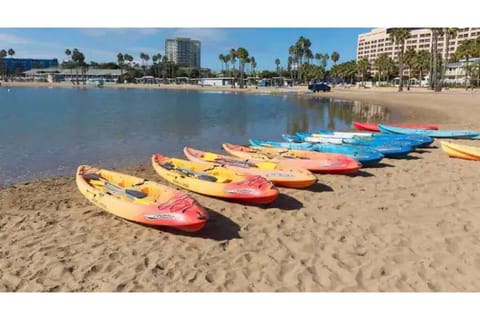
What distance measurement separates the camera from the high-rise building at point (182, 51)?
5453 inches

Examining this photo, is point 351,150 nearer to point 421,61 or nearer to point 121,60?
point 421,61

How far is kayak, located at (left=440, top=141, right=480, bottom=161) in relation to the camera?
951 centimetres

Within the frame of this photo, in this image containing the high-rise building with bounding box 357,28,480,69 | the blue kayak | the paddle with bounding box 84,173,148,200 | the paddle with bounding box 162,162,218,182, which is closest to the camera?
the paddle with bounding box 84,173,148,200

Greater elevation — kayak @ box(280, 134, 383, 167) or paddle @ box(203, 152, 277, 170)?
kayak @ box(280, 134, 383, 167)

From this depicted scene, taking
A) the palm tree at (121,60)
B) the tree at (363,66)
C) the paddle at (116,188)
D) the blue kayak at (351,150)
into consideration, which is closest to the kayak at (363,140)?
the blue kayak at (351,150)

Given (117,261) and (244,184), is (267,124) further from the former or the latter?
(117,261)

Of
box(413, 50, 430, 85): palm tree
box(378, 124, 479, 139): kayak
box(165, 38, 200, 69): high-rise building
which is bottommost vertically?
box(378, 124, 479, 139): kayak

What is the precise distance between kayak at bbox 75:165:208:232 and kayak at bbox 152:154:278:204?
2.89 ft

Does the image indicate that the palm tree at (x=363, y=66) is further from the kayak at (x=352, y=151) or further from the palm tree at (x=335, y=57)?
the kayak at (x=352, y=151)

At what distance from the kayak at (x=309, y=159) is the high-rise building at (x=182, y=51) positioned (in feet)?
443

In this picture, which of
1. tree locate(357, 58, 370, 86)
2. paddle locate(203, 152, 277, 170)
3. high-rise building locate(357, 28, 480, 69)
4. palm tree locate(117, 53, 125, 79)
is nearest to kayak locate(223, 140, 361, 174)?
paddle locate(203, 152, 277, 170)

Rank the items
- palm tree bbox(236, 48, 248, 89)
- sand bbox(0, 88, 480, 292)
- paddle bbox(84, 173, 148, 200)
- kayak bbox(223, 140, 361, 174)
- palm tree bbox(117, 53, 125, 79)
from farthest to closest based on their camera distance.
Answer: palm tree bbox(117, 53, 125, 79) < palm tree bbox(236, 48, 248, 89) < kayak bbox(223, 140, 361, 174) < paddle bbox(84, 173, 148, 200) < sand bbox(0, 88, 480, 292)

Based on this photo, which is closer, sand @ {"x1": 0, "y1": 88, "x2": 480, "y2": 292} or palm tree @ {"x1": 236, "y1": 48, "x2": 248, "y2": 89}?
sand @ {"x1": 0, "y1": 88, "x2": 480, "y2": 292}

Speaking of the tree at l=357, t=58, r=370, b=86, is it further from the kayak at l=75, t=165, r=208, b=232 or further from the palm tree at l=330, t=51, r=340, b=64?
the kayak at l=75, t=165, r=208, b=232
